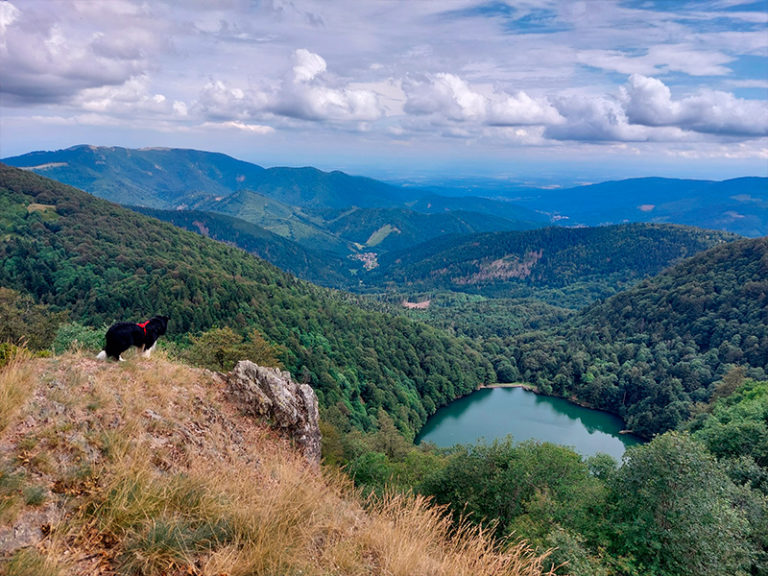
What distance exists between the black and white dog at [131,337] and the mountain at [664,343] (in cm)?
9078

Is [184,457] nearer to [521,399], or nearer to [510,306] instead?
[521,399]

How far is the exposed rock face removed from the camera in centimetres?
1145

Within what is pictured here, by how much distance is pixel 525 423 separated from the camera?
3445 inches

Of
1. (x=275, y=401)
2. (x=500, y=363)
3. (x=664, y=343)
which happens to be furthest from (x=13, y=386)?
(x=664, y=343)

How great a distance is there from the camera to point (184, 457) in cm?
755

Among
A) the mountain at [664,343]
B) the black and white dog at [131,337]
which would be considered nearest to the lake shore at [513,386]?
the mountain at [664,343]

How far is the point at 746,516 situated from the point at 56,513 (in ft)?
65.9

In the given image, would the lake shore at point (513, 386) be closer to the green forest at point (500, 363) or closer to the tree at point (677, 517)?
the green forest at point (500, 363)

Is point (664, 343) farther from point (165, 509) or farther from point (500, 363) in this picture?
point (165, 509)

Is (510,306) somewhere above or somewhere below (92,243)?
below

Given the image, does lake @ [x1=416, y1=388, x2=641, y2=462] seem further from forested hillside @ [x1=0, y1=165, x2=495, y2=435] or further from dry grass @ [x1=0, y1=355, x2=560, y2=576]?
dry grass @ [x1=0, y1=355, x2=560, y2=576]

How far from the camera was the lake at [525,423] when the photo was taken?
79.2m

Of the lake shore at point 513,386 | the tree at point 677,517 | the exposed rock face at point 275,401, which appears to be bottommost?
the lake shore at point 513,386

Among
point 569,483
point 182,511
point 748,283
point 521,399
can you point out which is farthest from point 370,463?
point 748,283
